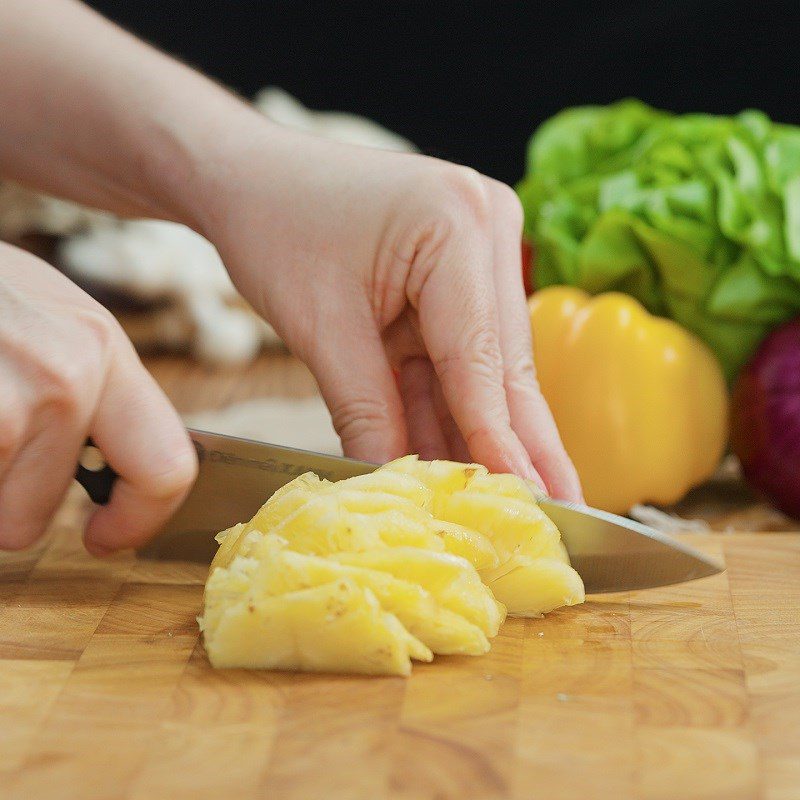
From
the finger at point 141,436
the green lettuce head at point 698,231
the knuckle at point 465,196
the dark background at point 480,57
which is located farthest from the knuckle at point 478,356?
the dark background at point 480,57

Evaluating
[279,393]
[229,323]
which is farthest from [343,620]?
[229,323]

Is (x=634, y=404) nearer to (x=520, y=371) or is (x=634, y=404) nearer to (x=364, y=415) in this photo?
(x=520, y=371)

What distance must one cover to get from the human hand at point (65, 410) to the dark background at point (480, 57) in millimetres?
2257

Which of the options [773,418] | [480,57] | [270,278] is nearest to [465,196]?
[270,278]

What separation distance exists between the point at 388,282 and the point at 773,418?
77cm

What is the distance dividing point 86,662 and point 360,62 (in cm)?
257

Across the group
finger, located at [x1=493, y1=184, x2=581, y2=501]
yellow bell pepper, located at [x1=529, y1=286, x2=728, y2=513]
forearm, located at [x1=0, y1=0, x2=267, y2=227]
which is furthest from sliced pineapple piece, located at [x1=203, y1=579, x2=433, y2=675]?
yellow bell pepper, located at [x1=529, y1=286, x2=728, y2=513]

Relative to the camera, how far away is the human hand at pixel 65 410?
1238 mm

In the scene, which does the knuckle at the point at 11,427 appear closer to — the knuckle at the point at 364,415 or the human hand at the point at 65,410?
the human hand at the point at 65,410

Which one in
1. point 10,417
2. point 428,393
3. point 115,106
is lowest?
point 428,393

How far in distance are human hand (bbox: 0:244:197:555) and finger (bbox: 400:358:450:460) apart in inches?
16.0

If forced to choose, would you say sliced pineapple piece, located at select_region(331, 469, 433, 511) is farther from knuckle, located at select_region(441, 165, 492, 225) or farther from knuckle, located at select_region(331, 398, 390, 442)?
knuckle, located at select_region(441, 165, 492, 225)

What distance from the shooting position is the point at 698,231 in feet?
6.55

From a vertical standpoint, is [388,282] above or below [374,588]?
above
